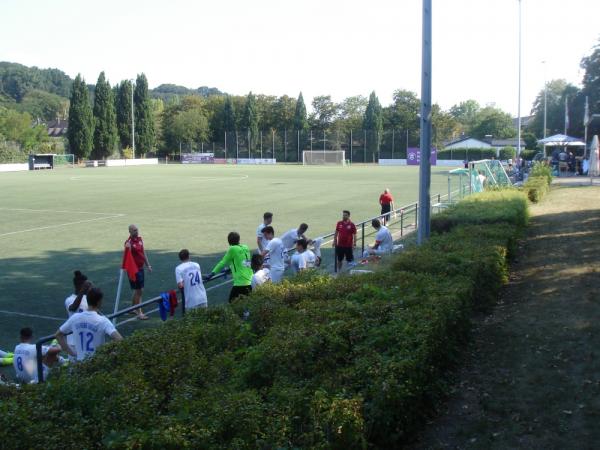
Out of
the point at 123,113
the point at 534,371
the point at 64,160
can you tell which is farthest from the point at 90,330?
the point at 123,113

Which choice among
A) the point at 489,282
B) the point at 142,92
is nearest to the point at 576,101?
the point at 142,92

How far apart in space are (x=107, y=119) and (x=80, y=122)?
14.1 ft

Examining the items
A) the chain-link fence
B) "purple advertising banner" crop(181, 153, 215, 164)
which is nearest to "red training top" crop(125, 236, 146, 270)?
the chain-link fence

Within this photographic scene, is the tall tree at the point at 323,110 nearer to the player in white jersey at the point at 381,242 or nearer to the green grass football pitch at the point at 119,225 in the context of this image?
the green grass football pitch at the point at 119,225

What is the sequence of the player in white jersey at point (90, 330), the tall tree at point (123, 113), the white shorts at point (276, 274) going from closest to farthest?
the player in white jersey at point (90, 330) < the white shorts at point (276, 274) < the tall tree at point (123, 113)

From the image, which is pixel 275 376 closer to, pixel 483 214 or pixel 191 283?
pixel 191 283

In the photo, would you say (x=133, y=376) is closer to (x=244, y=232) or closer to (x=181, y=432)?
(x=181, y=432)

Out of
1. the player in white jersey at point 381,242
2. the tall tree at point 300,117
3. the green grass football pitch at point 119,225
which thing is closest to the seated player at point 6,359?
the green grass football pitch at point 119,225

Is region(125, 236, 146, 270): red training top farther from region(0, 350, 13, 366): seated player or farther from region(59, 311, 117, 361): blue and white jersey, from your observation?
region(59, 311, 117, 361): blue and white jersey

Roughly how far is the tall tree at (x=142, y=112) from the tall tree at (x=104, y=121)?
576 cm

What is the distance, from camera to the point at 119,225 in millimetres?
23000

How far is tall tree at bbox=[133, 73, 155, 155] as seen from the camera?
314 ft

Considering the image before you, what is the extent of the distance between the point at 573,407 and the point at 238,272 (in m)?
5.67

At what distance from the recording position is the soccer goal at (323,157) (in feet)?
303
